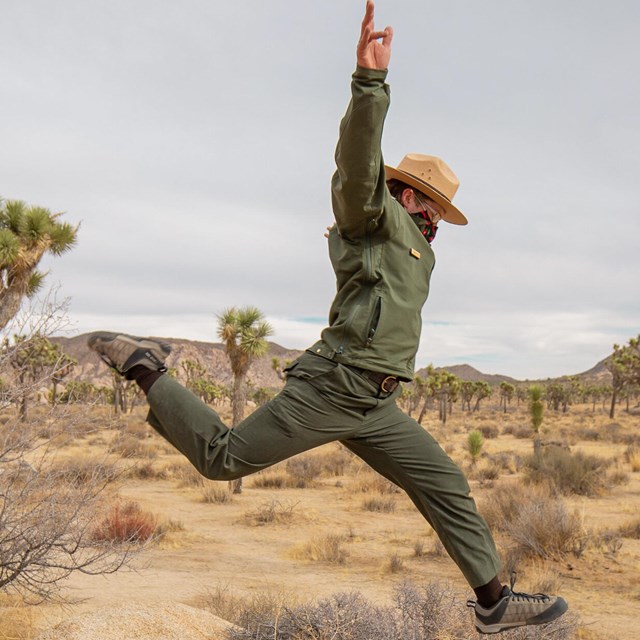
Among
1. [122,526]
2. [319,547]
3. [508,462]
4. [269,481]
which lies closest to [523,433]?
[508,462]

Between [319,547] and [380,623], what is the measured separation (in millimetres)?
5350

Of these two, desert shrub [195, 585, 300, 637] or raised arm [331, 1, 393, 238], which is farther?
desert shrub [195, 585, 300, 637]

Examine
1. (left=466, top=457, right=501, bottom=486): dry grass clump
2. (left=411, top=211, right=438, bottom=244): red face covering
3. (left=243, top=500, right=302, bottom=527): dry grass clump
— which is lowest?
(left=243, top=500, right=302, bottom=527): dry grass clump

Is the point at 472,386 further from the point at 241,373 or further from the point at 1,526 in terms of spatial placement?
the point at 1,526

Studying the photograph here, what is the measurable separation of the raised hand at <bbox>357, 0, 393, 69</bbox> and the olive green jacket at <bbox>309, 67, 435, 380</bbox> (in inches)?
1.2

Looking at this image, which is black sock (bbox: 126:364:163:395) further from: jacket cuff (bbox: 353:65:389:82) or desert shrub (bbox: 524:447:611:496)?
desert shrub (bbox: 524:447:611:496)

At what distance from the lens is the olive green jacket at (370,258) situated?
232cm

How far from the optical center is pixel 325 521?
12.5 metres

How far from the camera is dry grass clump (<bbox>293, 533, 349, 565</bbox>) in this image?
31.1ft

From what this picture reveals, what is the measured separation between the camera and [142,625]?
172 inches

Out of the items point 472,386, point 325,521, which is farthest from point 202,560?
point 472,386

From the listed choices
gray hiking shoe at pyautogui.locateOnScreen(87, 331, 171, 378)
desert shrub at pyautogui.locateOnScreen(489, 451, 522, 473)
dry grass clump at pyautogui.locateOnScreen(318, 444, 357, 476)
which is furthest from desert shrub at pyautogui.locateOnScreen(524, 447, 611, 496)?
gray hiking shoe at pyautogui.locateOnScreen(87, 331, 171, 378)

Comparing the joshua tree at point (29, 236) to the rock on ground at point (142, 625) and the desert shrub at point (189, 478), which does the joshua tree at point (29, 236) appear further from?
the rock on ground at point (142, 625)

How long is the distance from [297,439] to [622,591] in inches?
272
